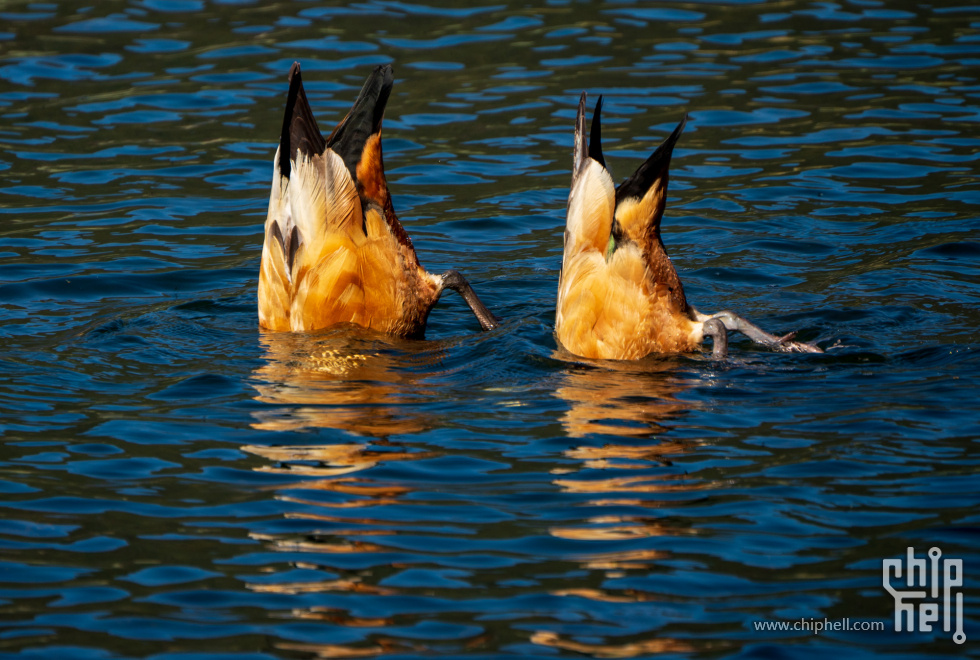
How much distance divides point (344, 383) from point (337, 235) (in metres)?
1.24

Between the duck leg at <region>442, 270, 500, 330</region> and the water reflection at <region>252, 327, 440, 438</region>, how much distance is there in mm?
409

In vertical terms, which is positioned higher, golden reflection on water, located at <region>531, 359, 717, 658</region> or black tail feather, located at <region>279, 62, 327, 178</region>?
black tail feather, located at <region>279, 62, 327, 178</region>

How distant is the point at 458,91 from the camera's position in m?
13.6

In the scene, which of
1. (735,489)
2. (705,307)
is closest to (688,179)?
(705,307)

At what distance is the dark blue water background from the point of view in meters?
4.64

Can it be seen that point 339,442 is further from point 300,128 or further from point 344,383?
point 300,128

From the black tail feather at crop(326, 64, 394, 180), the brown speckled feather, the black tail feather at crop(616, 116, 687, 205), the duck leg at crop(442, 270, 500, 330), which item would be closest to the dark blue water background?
the duck leg at crop(442, 270, 500, 330)

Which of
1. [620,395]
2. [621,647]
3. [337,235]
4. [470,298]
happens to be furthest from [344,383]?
[621,647]

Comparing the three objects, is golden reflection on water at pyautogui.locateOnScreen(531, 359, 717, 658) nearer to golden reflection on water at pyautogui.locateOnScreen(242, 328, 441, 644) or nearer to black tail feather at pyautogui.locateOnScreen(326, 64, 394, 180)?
golden reflection on water at pyautogui.locateOnScreen(242, 328, 441, 644)

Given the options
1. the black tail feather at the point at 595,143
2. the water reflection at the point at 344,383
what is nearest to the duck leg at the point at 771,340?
the black tail feather at the point at 595,143

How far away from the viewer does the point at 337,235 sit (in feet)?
25.5

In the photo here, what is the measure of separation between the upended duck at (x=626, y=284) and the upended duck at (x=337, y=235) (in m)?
1.26

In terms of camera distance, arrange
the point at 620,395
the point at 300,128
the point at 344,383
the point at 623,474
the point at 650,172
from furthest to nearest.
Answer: the point at 300,128 < the point at 650,172 < the point at 344,383 < the point at 620,395 < the point at 623,474

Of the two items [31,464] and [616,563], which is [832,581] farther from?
[31,464]
